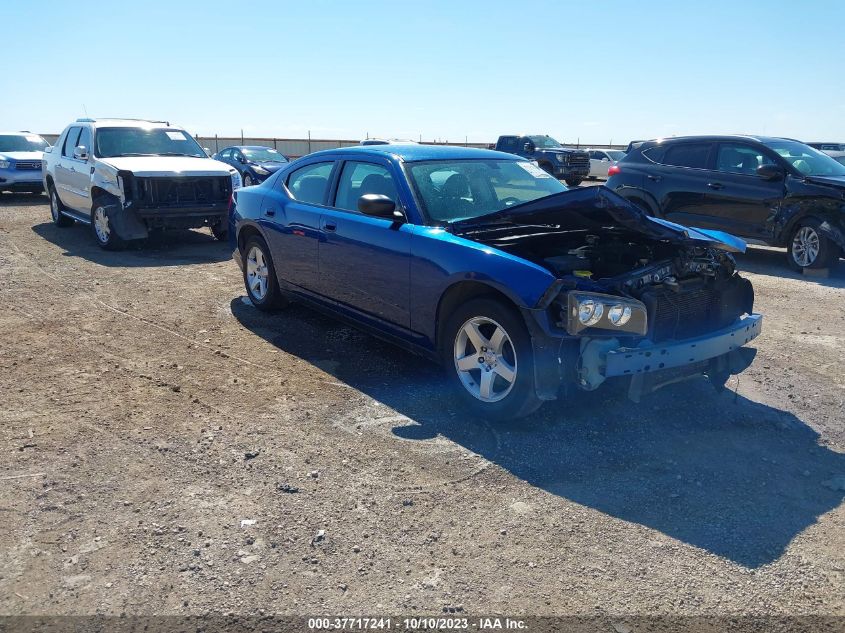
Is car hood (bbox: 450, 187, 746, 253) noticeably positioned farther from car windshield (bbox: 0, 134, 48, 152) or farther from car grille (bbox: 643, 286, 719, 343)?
car windshield (bbox: 0, 134, 48, 152)

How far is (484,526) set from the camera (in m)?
3.36

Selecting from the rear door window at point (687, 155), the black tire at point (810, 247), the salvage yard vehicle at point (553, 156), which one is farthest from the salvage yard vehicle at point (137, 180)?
the salvage yard vehicle at point (553, 156)

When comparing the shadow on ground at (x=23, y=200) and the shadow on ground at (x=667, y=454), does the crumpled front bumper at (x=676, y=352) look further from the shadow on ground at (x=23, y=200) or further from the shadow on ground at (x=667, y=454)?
the shadow on ground at (x=23, y=200)

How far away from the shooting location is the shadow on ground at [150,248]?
33.0 feet

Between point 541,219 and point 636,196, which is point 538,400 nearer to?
point 541,219

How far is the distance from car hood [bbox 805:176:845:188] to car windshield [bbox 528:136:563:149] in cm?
1806

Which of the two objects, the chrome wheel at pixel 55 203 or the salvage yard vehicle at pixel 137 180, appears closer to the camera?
the salvage yard vehicle at pixel 137 180

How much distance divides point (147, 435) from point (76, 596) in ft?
5.15

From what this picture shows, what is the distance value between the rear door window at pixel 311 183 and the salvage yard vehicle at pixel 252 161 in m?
12.3

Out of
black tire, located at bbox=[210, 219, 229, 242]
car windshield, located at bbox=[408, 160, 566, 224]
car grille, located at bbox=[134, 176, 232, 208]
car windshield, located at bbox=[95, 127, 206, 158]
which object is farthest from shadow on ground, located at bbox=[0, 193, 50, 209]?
car windshield, located at bbox=[408, 160, 566, 224]

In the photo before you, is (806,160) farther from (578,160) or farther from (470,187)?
(578,160)

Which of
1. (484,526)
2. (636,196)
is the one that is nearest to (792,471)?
(484,526)

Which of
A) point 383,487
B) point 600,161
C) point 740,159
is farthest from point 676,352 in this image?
point 600,161

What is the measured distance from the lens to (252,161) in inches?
760
